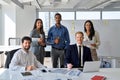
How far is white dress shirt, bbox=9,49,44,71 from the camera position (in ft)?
11.5

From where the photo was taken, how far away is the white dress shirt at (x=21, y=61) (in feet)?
11.5

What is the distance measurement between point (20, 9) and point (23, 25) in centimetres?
59

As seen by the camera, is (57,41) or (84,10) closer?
(57,41)

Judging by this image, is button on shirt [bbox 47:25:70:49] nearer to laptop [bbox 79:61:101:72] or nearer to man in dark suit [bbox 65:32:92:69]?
man in dark suit [bbox 65:32:92:69]

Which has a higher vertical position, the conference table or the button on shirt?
the button on shirt

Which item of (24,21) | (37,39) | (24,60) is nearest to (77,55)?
(24,60)

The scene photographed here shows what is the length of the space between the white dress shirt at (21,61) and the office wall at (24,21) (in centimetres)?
446

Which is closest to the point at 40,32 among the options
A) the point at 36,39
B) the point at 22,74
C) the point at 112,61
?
the point at 36,39

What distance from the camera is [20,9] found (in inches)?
325

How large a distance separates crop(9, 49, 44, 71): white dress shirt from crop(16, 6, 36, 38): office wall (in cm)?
446

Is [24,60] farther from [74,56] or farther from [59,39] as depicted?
[59,39]

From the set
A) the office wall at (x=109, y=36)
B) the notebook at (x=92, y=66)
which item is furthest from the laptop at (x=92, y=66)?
the office wall at (x=109, y=36)

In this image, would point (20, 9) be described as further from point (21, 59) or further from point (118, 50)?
point (21, 59)

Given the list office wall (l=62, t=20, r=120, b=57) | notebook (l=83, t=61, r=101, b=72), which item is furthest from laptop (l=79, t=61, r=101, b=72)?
office wall (l=62, t=20, r=120, b=57)
